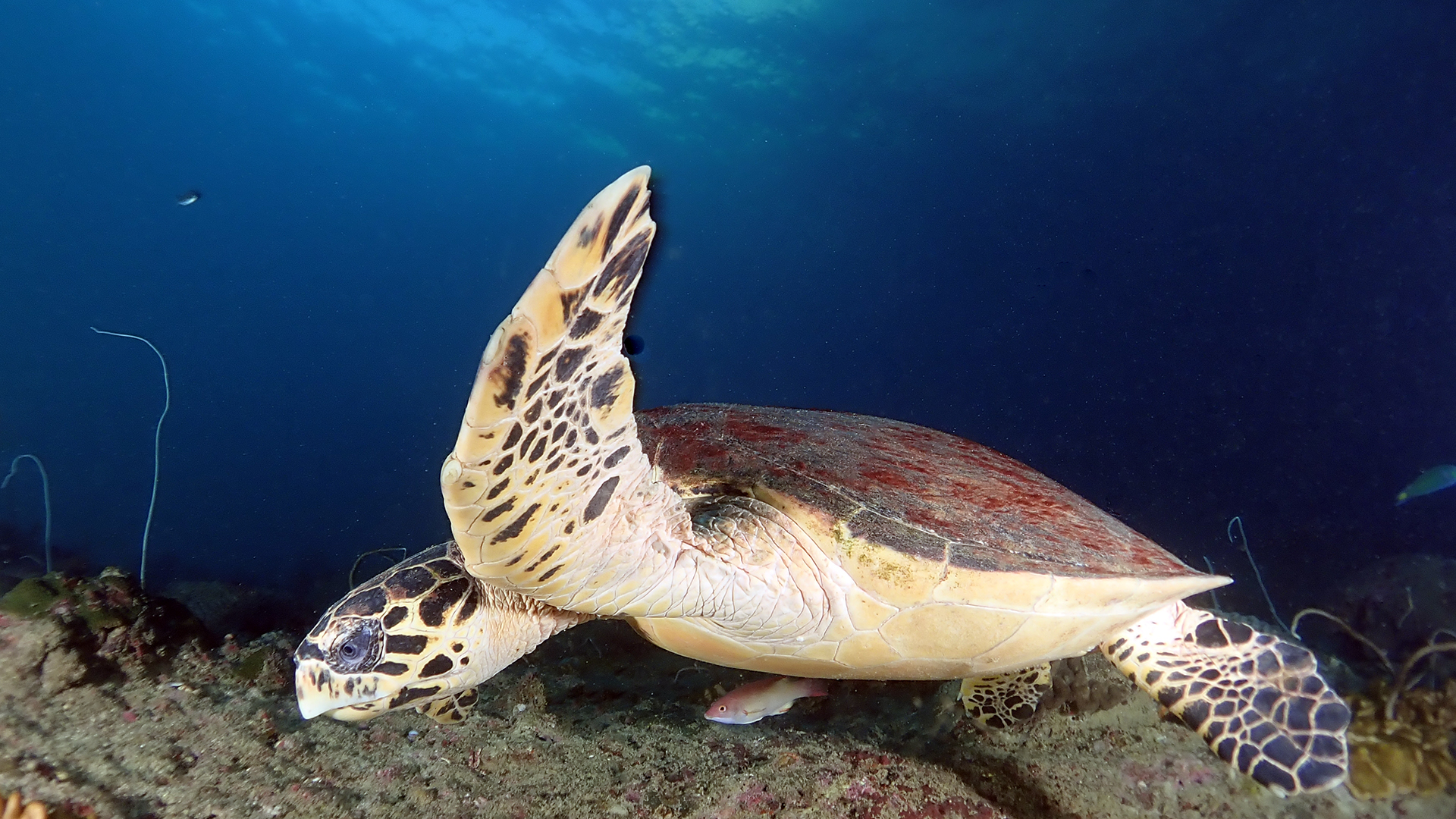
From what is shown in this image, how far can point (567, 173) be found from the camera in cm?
3869

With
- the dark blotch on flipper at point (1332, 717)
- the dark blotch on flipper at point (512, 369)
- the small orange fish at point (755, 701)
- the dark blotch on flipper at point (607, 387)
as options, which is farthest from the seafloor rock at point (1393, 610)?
the dark blotch on flipper at point (512, 369)

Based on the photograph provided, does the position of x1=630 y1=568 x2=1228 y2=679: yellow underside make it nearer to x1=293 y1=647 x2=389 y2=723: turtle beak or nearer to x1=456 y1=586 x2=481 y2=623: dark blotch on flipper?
x1=456 y1=586 x2=481 y2=623: dark blotch on flipper

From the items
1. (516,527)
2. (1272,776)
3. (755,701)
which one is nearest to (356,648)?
(516,527)

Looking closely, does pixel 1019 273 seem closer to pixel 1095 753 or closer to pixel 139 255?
pixel 1095 753

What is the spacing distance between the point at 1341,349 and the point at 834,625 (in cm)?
2067

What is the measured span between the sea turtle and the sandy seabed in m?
0.30

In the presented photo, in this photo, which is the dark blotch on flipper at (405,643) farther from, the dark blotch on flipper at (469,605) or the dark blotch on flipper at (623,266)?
the dark blotch on flipper at (623,266)

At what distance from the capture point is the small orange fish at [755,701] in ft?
9.07

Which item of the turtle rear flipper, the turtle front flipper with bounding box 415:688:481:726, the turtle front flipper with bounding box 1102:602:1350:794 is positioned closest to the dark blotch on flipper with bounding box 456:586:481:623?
the turtle front flipper with bounding box 415:688:481:726

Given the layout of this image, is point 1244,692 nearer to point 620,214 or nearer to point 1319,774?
point 1319,774

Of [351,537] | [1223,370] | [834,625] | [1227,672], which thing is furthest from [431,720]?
[351,537]

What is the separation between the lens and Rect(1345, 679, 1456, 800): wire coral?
3170 mm

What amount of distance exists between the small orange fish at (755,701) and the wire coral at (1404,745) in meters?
2.98

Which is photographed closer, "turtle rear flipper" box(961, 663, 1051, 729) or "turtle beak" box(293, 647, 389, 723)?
"turtle beak" box(293, 647, 389, 723)
